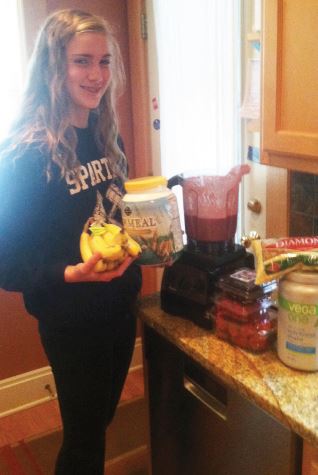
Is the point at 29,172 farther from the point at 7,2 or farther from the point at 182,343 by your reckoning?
the point at 7,2

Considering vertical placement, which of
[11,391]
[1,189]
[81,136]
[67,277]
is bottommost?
[11,391]

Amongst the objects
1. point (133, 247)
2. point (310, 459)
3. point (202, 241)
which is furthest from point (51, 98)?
point (310, 459)

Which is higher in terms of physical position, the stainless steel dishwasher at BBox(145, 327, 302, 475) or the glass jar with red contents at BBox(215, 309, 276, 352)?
the glass jar with red contents at BBox(215, 309, 276, 352)

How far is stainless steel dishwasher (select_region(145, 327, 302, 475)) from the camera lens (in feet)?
3.85

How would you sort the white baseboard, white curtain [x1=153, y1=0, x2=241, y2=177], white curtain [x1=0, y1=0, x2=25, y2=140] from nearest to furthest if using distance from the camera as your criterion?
white curtain [x1=153, y1=0, x2=241, y2=177] < white curtain [x1=0, y1=0, x2=25, y2=140] < the white baseboard

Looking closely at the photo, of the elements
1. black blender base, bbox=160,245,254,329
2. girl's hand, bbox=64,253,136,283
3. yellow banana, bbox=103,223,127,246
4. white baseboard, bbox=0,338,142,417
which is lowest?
white baseboard, bbox=0,338,142,417

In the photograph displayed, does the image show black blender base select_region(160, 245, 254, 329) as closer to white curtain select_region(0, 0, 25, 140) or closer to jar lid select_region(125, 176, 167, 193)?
jar lid select_region(125, 176, 167, 193)

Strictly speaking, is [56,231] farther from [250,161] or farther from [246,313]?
[250,161]

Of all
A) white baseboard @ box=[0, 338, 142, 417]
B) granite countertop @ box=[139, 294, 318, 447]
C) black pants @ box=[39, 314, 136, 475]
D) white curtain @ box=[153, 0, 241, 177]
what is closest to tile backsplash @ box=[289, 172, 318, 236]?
white curtain @ box=[153, 0, 241, 177]

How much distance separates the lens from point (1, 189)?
1.28m

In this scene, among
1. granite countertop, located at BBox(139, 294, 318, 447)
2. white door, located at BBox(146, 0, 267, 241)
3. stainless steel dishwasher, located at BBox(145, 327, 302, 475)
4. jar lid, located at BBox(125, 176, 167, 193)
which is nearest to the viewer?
granite countertop, located at BBox(139, 294, 318, 447)

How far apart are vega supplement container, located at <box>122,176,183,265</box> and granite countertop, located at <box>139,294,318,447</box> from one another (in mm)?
238

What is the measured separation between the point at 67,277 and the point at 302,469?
692mm

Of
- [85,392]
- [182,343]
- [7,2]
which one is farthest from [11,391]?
[7,2]
